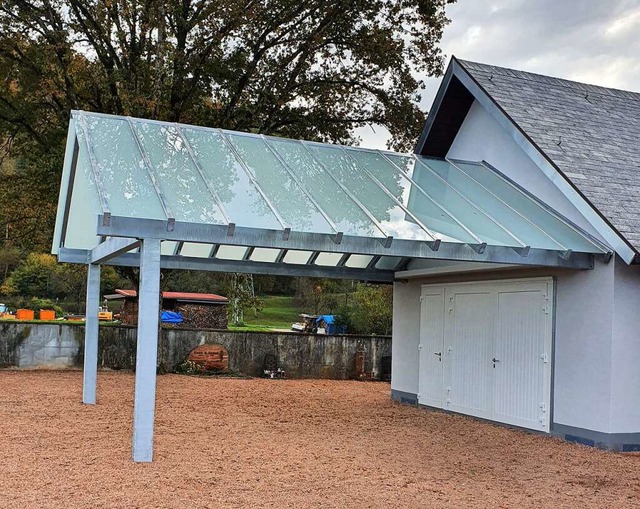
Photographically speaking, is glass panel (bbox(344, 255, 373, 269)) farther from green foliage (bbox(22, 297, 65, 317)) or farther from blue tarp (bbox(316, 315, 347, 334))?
green foliage (bbox(22, 297, 65, 317))

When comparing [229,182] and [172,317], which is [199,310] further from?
[229,182]

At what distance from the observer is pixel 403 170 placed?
1154cm

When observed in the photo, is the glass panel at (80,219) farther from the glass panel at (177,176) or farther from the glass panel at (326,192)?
the glass panel at (326,192)

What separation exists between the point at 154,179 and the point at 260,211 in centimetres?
129

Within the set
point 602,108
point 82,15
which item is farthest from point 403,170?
point 82,15

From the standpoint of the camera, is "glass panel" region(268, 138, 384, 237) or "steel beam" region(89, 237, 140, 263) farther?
"glass panel" region(268, 138, 384, 237)

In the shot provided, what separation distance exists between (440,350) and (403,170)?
9.87 feet

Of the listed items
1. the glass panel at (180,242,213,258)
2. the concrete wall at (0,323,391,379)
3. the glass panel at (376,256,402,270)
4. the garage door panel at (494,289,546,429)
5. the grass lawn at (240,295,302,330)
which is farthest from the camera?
the grass lawn at (240,295,302,330)

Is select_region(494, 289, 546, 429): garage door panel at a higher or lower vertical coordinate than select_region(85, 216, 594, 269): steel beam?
lower

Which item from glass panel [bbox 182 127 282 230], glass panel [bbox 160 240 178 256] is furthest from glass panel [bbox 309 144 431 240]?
glass panel [bbox 160 240 178 256]

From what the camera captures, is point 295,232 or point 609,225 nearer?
point 295,232

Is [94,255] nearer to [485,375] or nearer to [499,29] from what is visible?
[485,375]

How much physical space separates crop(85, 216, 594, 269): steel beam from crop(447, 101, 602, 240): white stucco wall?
0.97m

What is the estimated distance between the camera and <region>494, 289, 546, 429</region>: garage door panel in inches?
390
